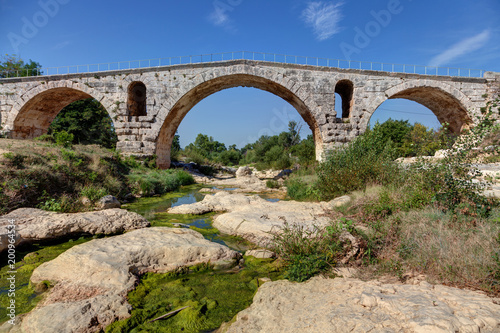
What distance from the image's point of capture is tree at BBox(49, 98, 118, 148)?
21.8 meters

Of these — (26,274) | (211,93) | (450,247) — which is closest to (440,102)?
(211,93)

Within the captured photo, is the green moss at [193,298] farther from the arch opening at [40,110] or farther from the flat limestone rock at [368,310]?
the arch opening at [40,110]

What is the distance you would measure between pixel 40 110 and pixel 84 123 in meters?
7.01

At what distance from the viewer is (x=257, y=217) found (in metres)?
5.11

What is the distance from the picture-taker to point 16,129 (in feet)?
50.0

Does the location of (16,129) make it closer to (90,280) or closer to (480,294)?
(90,280)

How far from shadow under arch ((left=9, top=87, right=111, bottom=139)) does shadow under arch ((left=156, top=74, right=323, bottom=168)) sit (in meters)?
4.91

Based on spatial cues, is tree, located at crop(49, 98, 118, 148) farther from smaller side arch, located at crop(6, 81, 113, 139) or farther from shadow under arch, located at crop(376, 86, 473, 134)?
shadow under arch, located at crop(376, 86, 473, 134)

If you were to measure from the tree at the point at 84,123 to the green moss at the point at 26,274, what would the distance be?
20.8m

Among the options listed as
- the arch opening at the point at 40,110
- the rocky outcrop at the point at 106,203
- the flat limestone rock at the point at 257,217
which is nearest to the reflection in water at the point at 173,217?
the flat limestone rock at the point at 257,217

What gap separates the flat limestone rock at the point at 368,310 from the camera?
1.81 metres

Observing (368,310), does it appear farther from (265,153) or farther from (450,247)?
(265,153)

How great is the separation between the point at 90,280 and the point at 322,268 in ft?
8.59

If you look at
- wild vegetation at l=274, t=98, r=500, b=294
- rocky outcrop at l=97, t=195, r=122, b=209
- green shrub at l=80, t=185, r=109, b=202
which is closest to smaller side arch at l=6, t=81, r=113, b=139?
green shrub at l=80, t=185, r=109, b=202
